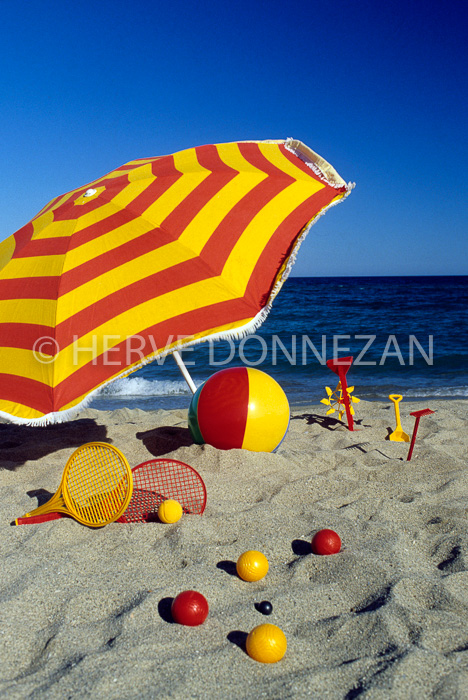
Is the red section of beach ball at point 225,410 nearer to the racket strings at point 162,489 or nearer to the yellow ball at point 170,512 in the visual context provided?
the racket strings at point 162,489

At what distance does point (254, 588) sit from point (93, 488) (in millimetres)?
1399

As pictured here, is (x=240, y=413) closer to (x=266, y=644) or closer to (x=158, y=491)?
(x=158, y=491)

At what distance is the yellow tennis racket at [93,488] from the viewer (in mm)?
3094

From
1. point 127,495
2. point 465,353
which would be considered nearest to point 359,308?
point 465,353

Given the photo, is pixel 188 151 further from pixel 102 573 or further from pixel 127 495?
pixel 102 573

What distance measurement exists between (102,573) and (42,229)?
2582 mm

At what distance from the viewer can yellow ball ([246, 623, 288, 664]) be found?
2.01 metres

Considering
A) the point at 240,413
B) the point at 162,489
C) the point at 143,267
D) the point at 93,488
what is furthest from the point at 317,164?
the point at 93,488

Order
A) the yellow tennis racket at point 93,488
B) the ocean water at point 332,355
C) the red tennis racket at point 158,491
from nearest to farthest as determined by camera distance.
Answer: the yellow tennis racket at point 93,488 → the red tennis racket at point 158,491 → the ocean water at point 332,355

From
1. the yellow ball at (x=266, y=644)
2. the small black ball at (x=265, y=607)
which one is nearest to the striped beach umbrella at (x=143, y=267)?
the small black ball at (x=265, y=607)

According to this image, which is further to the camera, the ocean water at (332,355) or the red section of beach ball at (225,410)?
the ocean water at (332,355)

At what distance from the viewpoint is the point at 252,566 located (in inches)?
101

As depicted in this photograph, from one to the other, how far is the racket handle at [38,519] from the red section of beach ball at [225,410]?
57.7 inches

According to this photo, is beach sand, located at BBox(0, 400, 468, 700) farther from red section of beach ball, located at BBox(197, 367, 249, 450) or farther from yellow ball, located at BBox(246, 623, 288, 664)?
red section of beach ball, located at BBox(197, 367, 249, 450)
